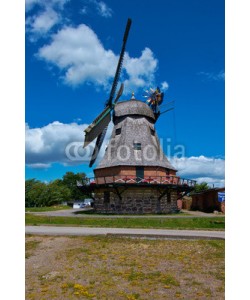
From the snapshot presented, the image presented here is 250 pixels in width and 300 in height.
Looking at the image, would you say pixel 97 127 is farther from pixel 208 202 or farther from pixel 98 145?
pixel 208 202

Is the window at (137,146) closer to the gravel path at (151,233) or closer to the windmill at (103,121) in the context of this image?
the windmill at (103,121)

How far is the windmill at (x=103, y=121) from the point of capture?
23656mm

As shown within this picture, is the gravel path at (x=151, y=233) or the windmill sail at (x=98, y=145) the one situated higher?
the windmill sail at (x=98, y=145)

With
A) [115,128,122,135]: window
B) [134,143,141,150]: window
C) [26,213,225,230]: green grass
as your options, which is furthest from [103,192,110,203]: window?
[26,213,225,230]: green grass

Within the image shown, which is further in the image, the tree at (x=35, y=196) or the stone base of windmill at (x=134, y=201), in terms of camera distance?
the tree at (x=35, y=196)

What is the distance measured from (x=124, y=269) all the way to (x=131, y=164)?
56.1ft

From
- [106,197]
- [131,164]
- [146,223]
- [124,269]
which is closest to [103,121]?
[131,164]

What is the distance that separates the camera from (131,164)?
2398 centimetres

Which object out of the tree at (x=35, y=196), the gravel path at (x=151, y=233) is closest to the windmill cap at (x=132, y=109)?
the gravel path at (x=151, y=233)

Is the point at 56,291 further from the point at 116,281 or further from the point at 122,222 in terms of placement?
the point at 122,222

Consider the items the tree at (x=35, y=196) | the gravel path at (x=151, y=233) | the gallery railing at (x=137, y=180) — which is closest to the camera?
the gravel path at (x=151, y=233)
